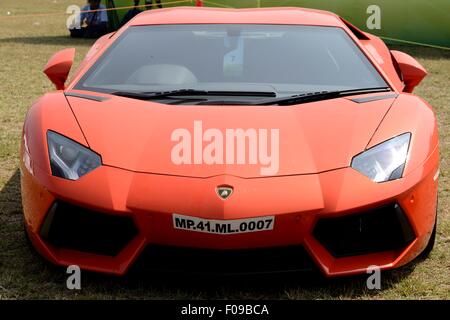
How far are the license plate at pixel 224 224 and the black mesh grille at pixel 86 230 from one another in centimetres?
22

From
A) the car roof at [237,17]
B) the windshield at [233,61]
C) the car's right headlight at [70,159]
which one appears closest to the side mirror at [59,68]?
the windshield at [233,61]

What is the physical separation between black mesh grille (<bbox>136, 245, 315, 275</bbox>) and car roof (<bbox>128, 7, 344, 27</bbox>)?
177 cm

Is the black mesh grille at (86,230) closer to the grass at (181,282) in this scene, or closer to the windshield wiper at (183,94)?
the grass at (181,282)

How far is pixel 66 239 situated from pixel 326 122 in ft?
4.02

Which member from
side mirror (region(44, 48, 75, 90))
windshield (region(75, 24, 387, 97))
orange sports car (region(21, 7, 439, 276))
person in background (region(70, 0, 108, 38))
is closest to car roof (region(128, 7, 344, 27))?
windshield (region(75, 24, 387, 97))

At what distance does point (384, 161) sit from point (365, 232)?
1.05ft

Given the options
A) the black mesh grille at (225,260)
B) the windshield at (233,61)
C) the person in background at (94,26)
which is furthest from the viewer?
the person in background at (94,26)

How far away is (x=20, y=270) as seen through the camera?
10.6 feet

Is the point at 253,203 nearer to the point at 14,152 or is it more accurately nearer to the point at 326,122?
the point at 326,122

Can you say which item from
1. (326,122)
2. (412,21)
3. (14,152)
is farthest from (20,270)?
(412,21)

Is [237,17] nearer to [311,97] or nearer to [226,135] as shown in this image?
[311,97]

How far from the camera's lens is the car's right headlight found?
2.95 meters

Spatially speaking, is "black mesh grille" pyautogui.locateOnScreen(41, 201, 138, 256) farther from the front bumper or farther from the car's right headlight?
the car's right headlight

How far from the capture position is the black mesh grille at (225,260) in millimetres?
2803
